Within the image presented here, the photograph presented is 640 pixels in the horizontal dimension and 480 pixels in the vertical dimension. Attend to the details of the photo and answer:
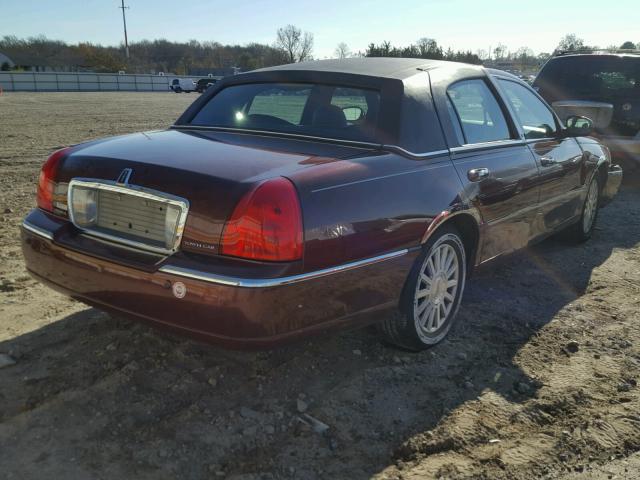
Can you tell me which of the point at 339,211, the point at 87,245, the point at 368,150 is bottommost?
the point at 87,245

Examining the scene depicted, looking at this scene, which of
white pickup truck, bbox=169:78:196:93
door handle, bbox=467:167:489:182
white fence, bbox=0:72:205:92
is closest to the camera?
door handle, bbox=467:167:489:182

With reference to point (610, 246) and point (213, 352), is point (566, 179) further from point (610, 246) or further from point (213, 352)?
point (213, 352)

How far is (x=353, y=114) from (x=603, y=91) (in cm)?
687

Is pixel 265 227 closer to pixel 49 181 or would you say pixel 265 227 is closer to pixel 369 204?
pixel 369 204

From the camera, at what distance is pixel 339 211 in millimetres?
2596

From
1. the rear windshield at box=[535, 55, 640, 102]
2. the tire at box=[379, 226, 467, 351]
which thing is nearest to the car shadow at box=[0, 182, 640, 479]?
the tire at box=[379, 226, 467, 351]

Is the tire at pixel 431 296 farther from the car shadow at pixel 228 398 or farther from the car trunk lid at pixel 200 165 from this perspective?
the car trunk lid at pixel 200 165

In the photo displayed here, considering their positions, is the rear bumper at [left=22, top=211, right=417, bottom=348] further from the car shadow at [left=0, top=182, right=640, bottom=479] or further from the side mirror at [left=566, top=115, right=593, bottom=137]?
the side mirror at [left=566, top=115, right=593, bottom=137]

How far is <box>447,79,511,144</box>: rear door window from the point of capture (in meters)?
3.62

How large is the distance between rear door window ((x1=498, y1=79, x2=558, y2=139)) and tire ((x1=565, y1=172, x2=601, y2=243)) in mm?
1016

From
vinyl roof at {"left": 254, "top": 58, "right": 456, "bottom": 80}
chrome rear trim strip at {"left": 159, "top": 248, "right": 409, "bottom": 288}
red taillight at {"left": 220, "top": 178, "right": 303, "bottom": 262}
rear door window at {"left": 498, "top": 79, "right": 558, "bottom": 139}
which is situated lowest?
chrome rear trim strip at {"left": 159, "top": 248, "right": 409, "bottom": 288}

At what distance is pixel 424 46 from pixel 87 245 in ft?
95.8

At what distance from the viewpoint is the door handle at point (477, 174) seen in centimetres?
342

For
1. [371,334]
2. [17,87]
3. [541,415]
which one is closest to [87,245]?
[371,334]
